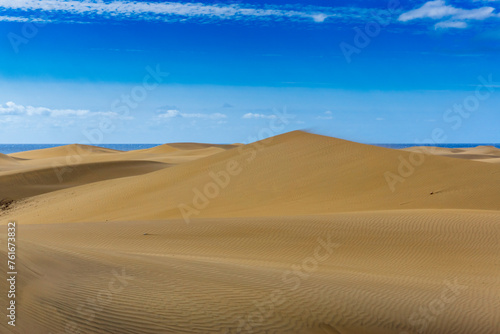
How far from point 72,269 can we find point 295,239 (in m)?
6.50

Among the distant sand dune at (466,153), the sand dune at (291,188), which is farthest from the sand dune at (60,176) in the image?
the distant sand dune at (466,153)

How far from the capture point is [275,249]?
12.3m

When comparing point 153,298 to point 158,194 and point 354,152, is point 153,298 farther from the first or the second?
point 354,152

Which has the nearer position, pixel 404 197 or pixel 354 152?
pixel 404 197

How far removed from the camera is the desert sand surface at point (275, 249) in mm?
6582

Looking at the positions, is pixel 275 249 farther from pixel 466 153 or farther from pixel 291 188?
pixel 466 153

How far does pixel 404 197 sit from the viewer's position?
63.9ft

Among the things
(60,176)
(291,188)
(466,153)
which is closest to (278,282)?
(291,188)

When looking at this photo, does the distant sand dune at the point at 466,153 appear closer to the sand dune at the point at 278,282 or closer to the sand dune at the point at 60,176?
the sand dune at the point at 60,176

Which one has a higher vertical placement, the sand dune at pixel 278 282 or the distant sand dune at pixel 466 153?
the distant sand dune at pixel 466 153

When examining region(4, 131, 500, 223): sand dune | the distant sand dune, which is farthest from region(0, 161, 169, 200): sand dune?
the distant sand dune

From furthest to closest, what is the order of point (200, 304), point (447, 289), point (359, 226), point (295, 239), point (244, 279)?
point (359, 226)
point (295, 239)
point (447, 289)
point (244, 279)
point (200, 304)

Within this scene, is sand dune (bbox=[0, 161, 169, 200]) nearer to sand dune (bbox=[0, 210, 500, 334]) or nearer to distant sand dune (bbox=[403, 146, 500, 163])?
sand dune (bbox=[0, 210, 500, 334])

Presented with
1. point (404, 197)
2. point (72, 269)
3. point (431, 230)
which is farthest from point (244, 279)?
point (404, 197)
